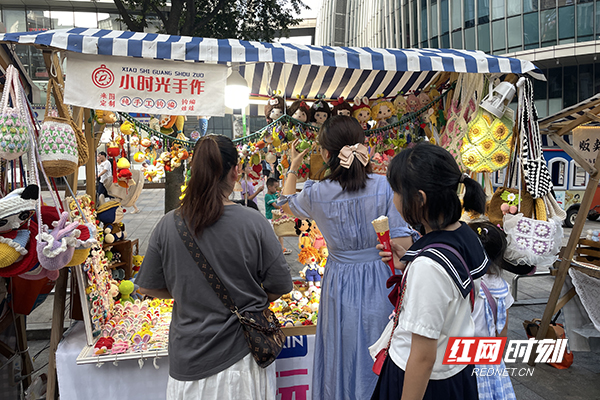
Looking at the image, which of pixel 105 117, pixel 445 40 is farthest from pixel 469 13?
pixel 105 117

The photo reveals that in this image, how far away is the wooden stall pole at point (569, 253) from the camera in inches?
140

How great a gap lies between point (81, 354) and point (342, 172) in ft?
7.02

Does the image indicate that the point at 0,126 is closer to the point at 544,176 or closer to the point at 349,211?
the point at 349,211

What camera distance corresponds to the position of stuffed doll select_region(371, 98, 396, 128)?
14.5 feet

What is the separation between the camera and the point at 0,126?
215 centimetres

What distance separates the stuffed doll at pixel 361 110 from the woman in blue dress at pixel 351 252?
7.48 feet

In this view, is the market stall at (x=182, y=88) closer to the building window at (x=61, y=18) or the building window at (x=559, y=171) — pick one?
the building window at (x=559, y=171)

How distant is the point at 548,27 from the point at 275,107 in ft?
54.7

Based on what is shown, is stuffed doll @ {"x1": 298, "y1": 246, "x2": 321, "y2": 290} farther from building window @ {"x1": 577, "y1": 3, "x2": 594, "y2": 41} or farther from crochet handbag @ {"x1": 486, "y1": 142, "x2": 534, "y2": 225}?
building window @ {"x1": 577, "y1": 3, "x2": 594, "y2": 41}

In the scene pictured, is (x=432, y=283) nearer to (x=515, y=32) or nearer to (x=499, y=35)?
(x=515, y=32)

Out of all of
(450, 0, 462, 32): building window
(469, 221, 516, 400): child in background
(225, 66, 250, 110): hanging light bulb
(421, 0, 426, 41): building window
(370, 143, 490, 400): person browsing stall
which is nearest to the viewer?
(370, 143, 490, 400): person browsing stall

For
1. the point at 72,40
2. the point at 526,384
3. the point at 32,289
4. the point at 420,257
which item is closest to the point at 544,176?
the point at 526,384

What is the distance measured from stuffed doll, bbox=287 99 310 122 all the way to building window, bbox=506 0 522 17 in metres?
16.6

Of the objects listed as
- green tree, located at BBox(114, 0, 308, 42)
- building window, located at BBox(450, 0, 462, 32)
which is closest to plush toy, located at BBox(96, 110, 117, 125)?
green tree, located at BBox(114, 0, 308, 42)
